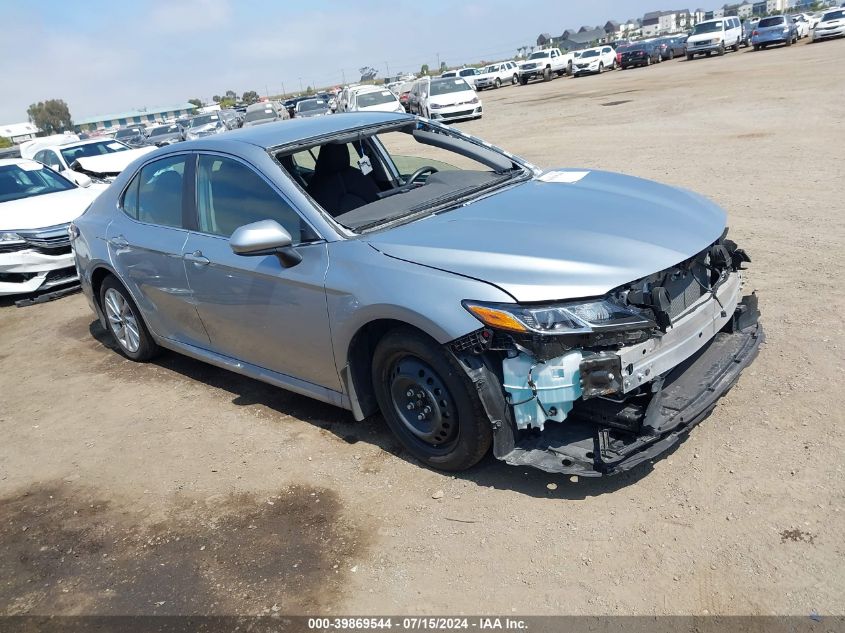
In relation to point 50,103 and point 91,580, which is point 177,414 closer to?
point 91,580

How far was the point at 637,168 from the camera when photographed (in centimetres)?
1130

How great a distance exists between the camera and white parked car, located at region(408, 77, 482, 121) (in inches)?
1044

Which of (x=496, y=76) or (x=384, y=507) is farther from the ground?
(x=384, y=507)

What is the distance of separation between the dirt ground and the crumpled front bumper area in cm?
29

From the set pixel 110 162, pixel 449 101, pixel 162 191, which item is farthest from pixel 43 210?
pixel 449 101

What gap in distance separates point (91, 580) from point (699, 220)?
3587 millimetres

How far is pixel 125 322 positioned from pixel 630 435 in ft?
14.2

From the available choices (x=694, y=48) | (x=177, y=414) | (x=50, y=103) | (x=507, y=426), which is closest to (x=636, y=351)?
(x=507, y=426)

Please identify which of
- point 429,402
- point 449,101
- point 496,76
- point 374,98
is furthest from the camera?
point 496,76

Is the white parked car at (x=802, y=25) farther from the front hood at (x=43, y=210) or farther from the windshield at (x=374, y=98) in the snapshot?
the front hood at (x=43, y=210)

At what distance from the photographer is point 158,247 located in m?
5.02

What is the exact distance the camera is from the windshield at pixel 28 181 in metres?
9.59

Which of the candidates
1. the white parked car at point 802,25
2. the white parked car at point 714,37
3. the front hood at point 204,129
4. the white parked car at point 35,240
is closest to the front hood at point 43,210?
the white parked car at point 35,240

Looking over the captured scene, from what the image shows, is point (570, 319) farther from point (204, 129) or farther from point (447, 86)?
point (204, 129)
